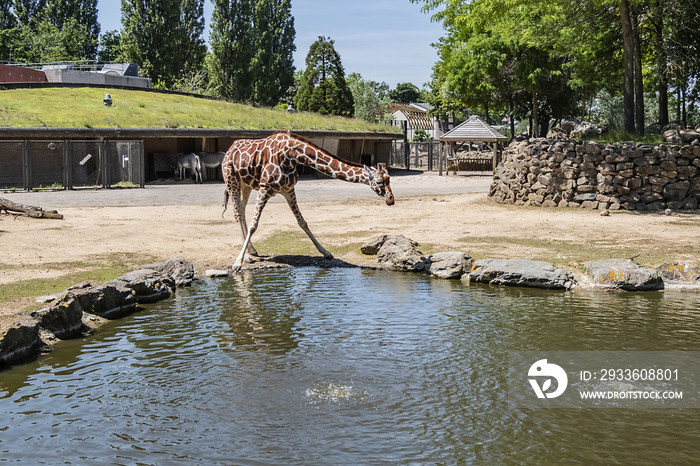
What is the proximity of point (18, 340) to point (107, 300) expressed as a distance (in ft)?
6.33

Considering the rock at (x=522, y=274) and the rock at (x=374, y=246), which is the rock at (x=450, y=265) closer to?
the rock at (x=522, y=274)

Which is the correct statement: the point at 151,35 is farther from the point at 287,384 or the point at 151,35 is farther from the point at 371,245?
the point at 287,384

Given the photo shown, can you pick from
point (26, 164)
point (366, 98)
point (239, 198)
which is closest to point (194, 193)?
point (26, 164)

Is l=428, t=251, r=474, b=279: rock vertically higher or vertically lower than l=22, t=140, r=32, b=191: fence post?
lower

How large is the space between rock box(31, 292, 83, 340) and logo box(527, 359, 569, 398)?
5326 millimetres

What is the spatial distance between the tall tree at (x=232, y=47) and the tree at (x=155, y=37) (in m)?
3.17

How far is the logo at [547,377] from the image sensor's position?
646 centimetres

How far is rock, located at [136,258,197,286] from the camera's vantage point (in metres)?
11.2

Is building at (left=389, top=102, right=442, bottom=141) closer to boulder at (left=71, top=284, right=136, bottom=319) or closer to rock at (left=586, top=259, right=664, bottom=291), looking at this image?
rock at (left=586, top=259, right=664, bottom=291)

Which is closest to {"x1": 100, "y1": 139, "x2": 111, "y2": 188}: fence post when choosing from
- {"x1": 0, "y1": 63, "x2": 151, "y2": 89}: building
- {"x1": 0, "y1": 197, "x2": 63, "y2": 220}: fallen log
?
{"x1": 0, "y1": 197, "x2": 63, "y2": 220}: fallen log

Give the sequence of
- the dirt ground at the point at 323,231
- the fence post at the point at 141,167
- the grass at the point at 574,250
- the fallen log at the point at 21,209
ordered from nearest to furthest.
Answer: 1. the grass at the point at 574,250
2. the dirt ground at the point at 323,231
3. the fallen log at the point at 21,209
4. the fence post at the point at 141,167

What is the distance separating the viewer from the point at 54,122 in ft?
100

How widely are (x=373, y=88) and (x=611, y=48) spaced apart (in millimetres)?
53489

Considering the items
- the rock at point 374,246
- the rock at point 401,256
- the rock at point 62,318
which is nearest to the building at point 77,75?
the rock at point 374,246
